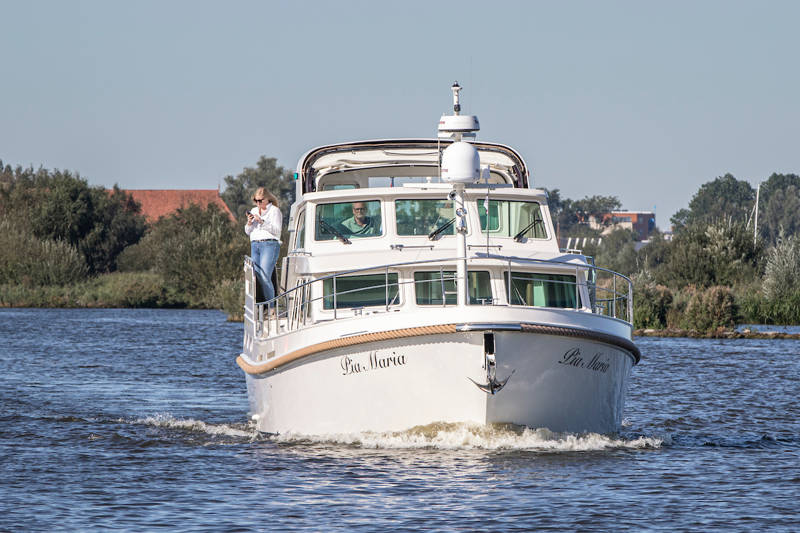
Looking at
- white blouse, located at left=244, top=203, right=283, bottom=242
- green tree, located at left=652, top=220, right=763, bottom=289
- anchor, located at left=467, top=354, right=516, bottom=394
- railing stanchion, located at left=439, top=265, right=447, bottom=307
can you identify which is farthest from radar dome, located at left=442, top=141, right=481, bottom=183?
green tree, located at left=652, top=220, right=763, bottom=289

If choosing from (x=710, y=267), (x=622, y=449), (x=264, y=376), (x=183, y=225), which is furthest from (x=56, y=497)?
(x=183, y=225)

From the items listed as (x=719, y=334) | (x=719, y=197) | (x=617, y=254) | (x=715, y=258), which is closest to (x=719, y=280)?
(x=715, y=258)

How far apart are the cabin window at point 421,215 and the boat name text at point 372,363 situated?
10.2ft

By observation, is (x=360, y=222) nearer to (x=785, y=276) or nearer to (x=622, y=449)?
(x=622, y=449)

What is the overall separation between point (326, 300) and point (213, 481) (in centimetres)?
314

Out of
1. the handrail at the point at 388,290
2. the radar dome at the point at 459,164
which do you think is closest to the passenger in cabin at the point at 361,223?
the handrail at the point at 388,290

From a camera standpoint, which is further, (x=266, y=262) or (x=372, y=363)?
(x=266, y=262)

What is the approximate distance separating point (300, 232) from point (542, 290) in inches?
163

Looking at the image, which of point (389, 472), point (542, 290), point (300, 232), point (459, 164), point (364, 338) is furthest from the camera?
point (300, 232)

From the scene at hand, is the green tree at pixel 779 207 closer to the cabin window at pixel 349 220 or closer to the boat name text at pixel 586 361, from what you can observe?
the cabin window at pixel 349 220

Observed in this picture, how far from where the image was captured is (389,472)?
551 inches

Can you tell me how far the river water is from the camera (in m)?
12.2

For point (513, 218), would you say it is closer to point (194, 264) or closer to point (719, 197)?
point (194, 264)

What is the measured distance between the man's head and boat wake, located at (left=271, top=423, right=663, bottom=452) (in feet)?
11.2
